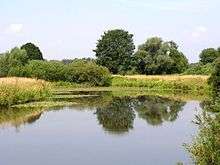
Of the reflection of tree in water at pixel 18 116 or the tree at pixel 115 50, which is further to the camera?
the tree at pixel 115 50

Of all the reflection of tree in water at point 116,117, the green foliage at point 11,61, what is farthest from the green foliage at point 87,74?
the reflection of tree in water at point 116,117

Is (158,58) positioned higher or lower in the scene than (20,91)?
higher

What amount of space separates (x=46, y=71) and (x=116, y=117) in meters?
32.5

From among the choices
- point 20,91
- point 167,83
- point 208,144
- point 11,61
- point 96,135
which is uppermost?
point 11,61

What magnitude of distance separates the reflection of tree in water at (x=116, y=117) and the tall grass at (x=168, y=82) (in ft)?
65.5

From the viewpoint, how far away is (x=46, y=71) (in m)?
58.4

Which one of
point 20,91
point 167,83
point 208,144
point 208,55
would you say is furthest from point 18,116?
point 208,55

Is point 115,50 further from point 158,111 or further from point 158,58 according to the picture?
point 158,111

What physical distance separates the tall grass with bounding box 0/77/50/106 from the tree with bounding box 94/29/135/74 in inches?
1381

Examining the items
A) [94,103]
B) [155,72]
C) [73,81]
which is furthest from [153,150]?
[155,72]

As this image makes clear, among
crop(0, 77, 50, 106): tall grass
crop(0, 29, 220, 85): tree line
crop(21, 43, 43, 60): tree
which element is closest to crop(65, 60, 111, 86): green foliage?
crop(0, 29, 220, 85): tree line

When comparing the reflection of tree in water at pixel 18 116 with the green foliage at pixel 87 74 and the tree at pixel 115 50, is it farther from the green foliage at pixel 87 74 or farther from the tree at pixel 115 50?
the tree at pixel 115 50

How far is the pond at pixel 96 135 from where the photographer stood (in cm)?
1573

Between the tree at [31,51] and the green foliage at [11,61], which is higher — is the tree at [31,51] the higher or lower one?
the higher one
